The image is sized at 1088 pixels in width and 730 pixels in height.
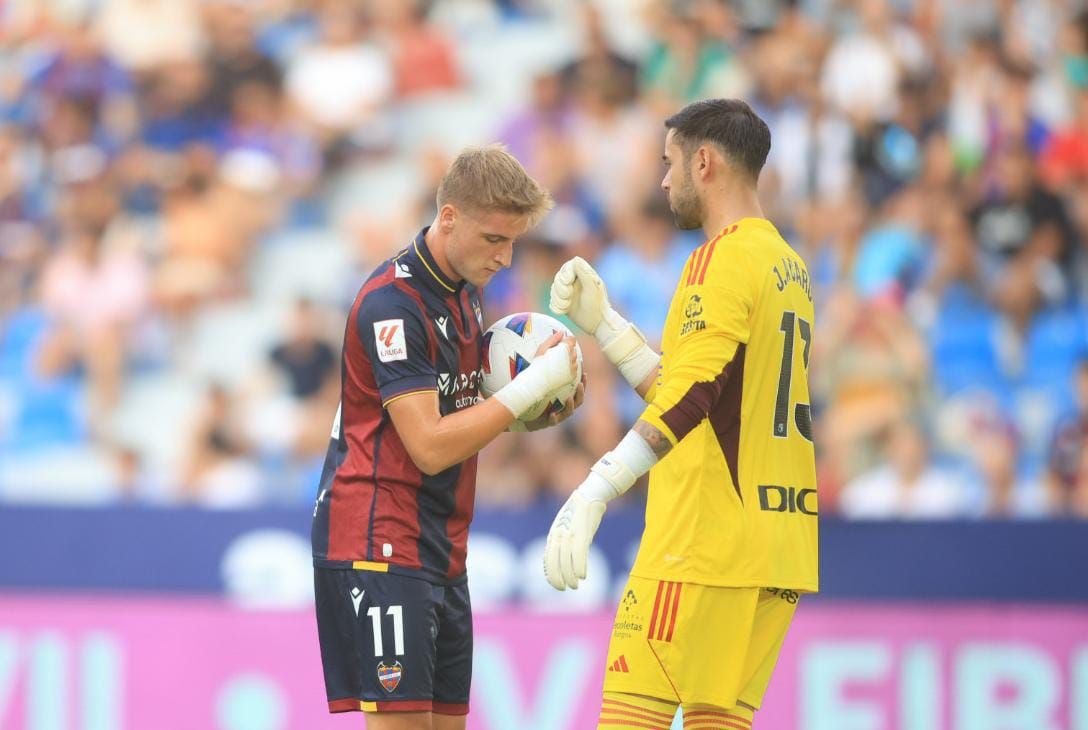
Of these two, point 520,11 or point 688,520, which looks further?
point 520,11

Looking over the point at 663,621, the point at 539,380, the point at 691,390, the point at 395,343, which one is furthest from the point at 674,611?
the point at 395,343

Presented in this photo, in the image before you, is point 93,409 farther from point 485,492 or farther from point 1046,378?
point 1046,378

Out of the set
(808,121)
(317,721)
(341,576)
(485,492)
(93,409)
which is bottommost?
(317,721)

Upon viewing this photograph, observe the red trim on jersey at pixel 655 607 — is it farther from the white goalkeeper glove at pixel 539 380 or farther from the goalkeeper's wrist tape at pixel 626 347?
the goalkeeper's wrist tape at pixel 626 347

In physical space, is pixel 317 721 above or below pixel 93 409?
below

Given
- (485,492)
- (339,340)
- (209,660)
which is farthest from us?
(339,340)

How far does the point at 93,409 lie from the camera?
1080cm

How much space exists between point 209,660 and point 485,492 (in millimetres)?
2191

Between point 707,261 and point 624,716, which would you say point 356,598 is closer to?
point 624,716

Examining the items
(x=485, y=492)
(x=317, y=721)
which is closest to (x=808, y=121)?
(x=485, y=492)

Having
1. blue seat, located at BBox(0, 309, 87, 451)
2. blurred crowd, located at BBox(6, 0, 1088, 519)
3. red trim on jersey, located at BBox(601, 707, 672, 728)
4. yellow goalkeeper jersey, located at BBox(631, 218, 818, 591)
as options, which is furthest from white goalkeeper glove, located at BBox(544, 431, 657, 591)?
blue seat, located at BBox(0, 309, 87, 451)

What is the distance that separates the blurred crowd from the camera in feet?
30.6

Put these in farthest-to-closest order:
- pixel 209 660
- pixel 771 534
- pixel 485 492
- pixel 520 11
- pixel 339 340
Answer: pixel 520 11, pixel 339 340, pixel 485 492, pixel 209 660, pixel 771 534

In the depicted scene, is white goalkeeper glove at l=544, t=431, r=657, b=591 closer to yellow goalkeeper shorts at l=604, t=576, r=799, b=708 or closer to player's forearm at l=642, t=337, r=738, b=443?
player's forearm at l=642, t=337, r=738, b=443
